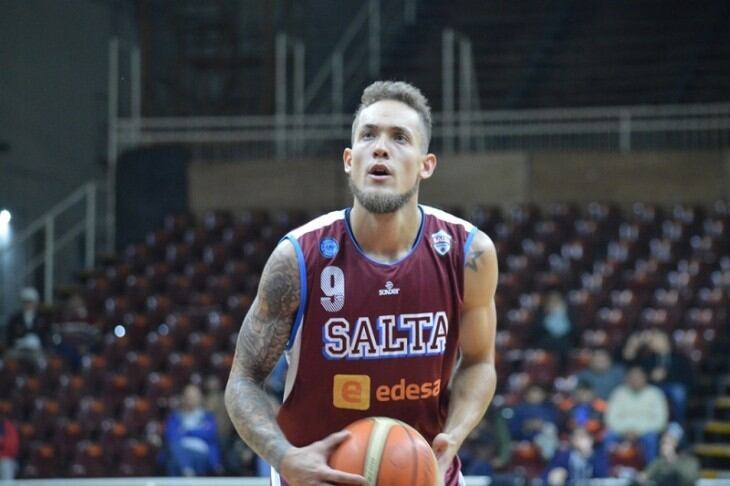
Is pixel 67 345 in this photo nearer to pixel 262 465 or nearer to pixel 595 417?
pixel 262 465

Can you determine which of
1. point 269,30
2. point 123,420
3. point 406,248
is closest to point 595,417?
point 123,420

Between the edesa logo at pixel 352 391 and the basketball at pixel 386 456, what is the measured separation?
10.5 inches

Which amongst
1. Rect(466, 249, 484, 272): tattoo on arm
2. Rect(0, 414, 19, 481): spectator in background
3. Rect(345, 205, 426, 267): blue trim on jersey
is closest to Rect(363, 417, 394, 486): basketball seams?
Rect(345, 205, 426, 267): blue trim on jersey

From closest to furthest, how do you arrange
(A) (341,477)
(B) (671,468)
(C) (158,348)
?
(A) (341,477)
(B) (671,468)
(C) (158,348)

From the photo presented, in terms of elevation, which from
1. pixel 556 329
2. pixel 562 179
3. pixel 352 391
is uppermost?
pixel 562 179

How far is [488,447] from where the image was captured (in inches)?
447

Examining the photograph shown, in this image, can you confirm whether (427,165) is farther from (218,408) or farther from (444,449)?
(218,408)

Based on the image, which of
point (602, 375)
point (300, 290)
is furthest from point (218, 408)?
point (300, 290)

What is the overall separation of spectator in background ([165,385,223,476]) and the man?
7.86 m

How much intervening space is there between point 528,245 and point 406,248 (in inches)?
418

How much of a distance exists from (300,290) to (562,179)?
12.6m

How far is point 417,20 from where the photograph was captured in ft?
70.0

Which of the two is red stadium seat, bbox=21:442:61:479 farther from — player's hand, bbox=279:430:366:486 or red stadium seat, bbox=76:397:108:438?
player's hand, bbox=279:430:366:486

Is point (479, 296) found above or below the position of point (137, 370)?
above
